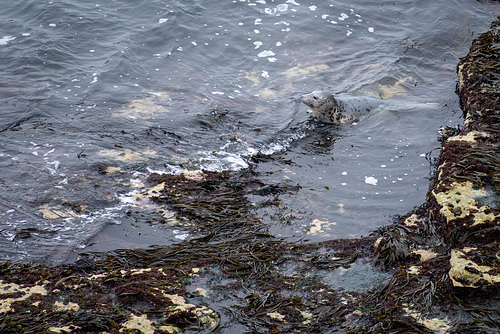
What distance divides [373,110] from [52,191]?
19.1ft

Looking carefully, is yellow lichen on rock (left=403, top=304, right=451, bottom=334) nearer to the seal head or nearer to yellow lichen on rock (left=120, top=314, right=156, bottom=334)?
yellow lichen on rock (left=120, top=314, right=156, bottom=334)

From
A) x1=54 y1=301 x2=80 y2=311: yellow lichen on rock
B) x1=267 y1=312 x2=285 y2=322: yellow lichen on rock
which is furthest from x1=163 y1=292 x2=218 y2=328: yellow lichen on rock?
x1=54 y1=301 x2=80 y2=311: yellow lichen on rock

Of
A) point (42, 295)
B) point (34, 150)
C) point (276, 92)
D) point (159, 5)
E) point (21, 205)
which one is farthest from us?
point (159, 5)

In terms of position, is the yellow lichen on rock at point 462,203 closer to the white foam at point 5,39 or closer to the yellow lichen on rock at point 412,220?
the yellow lichen on rock at point 412,220

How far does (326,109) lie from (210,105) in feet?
7.14

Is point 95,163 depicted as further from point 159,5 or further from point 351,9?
point 351,9

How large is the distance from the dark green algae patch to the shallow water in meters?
0.46

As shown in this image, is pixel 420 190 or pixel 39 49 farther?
pixel 39 49

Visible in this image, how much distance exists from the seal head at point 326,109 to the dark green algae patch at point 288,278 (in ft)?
10.3

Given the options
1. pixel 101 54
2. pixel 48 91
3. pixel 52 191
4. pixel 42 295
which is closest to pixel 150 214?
pixel 52 191

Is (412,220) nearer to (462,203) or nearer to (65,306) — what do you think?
(462,203)

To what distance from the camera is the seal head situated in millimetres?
8695

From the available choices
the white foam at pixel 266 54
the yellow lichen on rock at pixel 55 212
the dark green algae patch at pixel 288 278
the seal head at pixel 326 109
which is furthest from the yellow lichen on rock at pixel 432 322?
the white foam at pixel 266 54

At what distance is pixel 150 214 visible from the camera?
5602 mm
